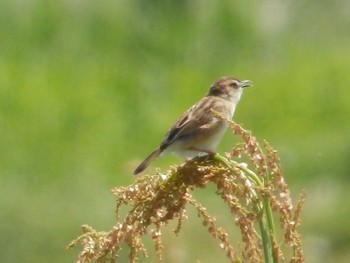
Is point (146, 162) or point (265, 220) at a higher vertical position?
point (146, 162)

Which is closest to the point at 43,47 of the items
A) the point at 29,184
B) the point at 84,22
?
the point at 84,22

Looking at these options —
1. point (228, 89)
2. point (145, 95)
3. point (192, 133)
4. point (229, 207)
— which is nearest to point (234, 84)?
point (228, 89)

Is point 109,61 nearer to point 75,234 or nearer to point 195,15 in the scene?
point 195,15

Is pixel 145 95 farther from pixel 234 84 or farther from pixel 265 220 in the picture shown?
pixel 265 220

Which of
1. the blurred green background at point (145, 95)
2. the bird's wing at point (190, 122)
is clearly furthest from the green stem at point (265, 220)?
the blurred green background at point (145, 95)

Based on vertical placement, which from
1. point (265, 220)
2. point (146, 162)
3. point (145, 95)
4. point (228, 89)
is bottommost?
point (265, 220)

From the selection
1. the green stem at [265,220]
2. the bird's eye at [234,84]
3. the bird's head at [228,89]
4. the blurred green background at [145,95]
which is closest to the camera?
the green stem at [265,220]

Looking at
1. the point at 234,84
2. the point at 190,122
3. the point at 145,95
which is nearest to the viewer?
the point at 190,122

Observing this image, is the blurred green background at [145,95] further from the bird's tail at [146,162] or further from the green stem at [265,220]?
the green stem at [265,220]
